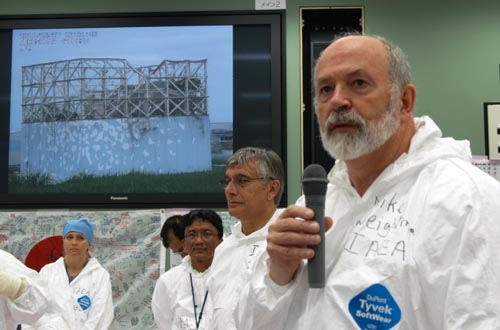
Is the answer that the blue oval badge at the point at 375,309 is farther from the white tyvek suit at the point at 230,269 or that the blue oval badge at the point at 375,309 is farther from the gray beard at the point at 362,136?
the white tyvek suit at the point at 230,269

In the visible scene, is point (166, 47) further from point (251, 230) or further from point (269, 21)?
point (251, 230)

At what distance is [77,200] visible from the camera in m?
4.15

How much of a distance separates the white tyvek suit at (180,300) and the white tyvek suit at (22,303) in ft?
2.34

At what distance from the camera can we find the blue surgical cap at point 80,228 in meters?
3.73

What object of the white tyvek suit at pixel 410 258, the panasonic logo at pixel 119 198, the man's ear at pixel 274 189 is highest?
the man's ear at pixel 274 189

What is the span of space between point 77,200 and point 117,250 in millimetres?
483

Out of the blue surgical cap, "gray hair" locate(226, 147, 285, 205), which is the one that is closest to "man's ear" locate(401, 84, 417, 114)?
"gray hair" locate(226, 147, 285, 205)

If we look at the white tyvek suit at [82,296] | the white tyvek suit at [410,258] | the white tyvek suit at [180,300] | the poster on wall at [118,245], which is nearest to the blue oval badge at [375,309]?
the white tyvek suit at [410,258]

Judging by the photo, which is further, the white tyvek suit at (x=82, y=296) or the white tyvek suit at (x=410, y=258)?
the white tyvek suit at (x=82, y=296)

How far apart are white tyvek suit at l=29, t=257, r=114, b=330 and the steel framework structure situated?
1.19 meters

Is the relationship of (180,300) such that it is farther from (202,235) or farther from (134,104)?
(134,104)

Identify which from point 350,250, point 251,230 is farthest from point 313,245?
point 251,230

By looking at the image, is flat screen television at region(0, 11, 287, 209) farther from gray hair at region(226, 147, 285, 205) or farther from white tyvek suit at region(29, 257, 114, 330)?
gray hair at region(226, 147, 285, 205)

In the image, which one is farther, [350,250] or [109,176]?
[109,176]
